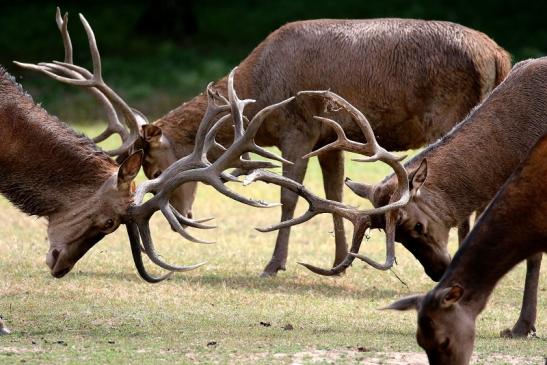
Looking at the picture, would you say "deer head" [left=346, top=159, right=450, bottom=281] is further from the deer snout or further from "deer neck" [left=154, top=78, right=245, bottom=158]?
"deer neck" [left=154, top=78, right=245, bottom=158]

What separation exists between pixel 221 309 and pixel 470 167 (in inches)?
89.7

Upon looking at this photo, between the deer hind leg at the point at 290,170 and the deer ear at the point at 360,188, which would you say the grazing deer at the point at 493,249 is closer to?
the deer ear at the point at 360,188

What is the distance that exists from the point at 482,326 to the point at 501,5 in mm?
20539

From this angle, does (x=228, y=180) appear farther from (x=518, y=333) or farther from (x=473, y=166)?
(x=518, y=333)

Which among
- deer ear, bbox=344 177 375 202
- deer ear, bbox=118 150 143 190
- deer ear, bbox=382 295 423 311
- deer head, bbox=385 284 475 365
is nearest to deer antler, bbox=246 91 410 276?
deer ear, bbox=344 177 375 202

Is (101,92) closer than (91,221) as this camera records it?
No

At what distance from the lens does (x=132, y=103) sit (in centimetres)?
2414

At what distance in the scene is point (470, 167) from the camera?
10.4 meters

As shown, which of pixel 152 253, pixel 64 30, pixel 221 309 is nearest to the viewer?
pixel 152 253

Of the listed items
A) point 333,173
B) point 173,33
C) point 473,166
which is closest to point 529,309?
point 473,166

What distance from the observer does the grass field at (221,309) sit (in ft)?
28.4

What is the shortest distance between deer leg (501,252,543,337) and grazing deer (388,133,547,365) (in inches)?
80.1

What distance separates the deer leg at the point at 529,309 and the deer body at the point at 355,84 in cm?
240

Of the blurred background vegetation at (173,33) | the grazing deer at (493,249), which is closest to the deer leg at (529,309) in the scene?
the grazing deer at (493,249)
